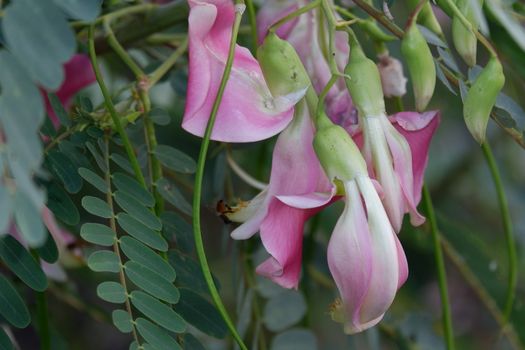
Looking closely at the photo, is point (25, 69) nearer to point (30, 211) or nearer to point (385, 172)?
point (30, 211)

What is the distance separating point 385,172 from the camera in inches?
22.8

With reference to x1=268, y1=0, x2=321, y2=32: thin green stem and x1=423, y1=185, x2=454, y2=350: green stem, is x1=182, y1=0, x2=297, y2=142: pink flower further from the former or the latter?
x1=423, y1=185, x2=454, y2=350: green stem

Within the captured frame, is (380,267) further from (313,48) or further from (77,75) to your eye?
(77,75)

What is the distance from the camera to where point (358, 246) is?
1.79 feet

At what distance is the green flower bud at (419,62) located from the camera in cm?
58

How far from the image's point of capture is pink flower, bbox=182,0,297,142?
1.85 ft

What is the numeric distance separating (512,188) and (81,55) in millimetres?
706

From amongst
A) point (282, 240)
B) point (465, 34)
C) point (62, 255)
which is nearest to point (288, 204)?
point (282, 240)

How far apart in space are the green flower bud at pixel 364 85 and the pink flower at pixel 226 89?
40 millimetres

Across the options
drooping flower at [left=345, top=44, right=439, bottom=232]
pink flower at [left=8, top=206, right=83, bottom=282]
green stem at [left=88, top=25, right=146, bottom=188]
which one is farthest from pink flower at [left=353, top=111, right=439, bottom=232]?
pink flower at [left=8, top=206, right=83, bottom=282]

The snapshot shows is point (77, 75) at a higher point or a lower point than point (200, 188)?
lower

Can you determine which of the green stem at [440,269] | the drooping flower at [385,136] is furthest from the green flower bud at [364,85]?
the green stem at [440,269]

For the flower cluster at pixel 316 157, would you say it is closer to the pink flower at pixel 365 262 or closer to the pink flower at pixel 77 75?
the pink flower at pixel 365 262

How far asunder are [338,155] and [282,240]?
0.06 metres
